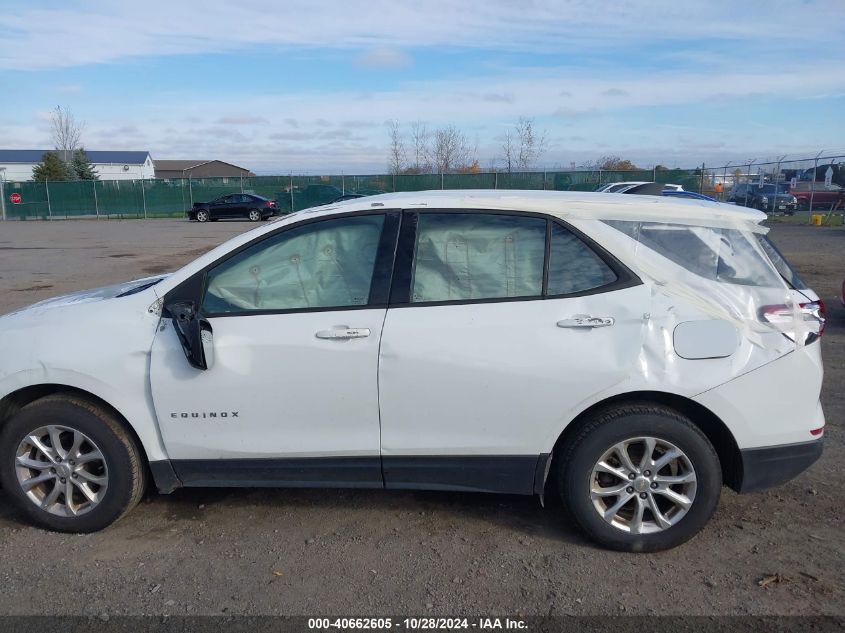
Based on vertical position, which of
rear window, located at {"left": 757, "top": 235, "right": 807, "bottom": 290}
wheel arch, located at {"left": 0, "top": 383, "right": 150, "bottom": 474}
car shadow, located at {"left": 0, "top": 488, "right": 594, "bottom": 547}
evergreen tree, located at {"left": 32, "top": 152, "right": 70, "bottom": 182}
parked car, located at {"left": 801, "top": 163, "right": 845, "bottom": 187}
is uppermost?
evergreen tree, located at {"left": 32, "top": 152, "right": 70, "bottom": 182}

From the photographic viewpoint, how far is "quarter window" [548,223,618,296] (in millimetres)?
3691

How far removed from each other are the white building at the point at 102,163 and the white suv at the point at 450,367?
83126mm

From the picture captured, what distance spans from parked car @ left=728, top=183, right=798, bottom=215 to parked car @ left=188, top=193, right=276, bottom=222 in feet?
74.7

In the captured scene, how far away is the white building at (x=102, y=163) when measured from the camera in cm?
8238

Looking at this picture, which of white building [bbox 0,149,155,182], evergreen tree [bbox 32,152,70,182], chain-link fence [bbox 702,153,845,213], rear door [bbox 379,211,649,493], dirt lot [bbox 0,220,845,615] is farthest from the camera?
white building [bbox 0,149,155,182]

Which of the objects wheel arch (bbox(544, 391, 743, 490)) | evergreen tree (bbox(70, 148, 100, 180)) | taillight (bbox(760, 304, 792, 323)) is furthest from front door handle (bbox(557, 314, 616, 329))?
evergreen tree (bbox(70, 148, 100, 180))

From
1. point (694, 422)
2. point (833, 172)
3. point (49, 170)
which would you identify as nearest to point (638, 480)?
point (694, 422)

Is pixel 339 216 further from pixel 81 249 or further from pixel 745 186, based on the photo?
pixel 745 186

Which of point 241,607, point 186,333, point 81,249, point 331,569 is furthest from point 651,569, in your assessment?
point 81,249

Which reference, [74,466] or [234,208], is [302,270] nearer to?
[74,466]

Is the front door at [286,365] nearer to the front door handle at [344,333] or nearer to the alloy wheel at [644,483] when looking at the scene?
the front door handle at [344,333]

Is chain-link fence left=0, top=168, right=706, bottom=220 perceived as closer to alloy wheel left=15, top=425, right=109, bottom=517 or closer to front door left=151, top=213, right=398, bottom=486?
front door left=151, top=213, right=398, bottom=486

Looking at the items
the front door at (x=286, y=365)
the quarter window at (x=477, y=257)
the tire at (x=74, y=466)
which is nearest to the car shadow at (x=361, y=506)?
the tire at (x=74, y=466)

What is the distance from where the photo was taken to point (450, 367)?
3.61 metres
